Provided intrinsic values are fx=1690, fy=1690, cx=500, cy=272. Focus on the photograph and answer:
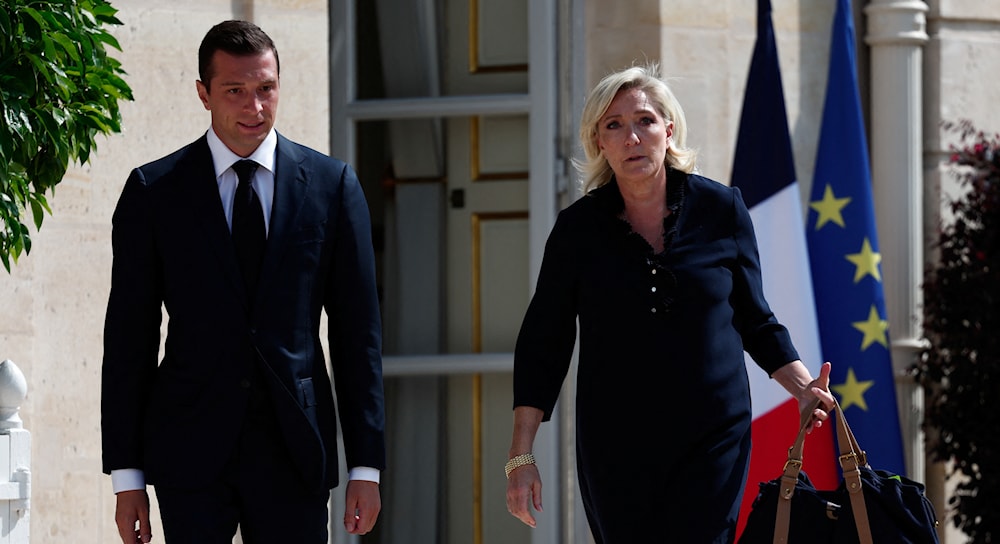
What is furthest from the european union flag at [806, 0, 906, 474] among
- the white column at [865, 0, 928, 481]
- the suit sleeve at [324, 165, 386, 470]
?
the suit sleeve at [324, 165, 386, 470]

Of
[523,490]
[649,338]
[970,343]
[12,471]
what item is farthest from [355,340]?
Answer: [970,343]

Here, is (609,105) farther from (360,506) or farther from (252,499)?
(252,499)

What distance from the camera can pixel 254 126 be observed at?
3.49 m

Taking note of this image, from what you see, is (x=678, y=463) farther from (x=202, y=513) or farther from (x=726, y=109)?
(x=726, y=109)

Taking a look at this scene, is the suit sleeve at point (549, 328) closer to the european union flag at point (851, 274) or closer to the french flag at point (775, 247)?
the french flag at point (775, 247)

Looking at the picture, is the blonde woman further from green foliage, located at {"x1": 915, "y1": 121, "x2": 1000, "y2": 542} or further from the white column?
the white column

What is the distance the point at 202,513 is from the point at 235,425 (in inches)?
7.3

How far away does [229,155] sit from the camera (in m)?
3.53

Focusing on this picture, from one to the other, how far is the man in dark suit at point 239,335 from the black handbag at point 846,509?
0.85m

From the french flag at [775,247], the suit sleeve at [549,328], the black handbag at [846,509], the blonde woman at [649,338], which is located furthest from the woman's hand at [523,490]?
the french flag at [775,247]

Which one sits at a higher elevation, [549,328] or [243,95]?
[243,95]

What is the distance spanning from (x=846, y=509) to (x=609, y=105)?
3.44 feet

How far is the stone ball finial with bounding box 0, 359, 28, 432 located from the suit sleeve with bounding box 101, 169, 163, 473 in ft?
2.56

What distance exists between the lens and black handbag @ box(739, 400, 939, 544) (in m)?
3.54
